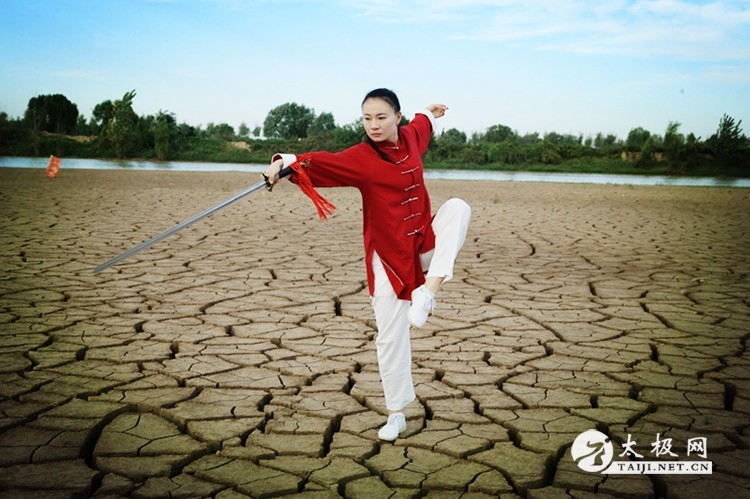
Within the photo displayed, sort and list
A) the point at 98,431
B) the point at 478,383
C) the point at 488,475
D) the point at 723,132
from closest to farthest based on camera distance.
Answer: the point at 488,475
the point at 98,431
the point at 478,383
the point at 723,132

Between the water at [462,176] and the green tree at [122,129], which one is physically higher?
the green tree at [122,129]

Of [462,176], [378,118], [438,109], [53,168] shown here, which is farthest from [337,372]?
[462,176]

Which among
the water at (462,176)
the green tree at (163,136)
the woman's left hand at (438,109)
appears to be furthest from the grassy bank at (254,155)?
the woman's left hand at (438,109)

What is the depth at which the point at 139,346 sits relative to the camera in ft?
12.1

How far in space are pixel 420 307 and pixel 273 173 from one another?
2.23 feet

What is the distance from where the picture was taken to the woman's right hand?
229 centimetres

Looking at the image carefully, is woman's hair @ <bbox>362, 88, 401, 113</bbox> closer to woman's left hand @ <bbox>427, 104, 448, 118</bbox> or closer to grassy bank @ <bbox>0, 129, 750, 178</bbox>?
woman's left hand @ <bbox>427, 104, 448, 118</bbox>

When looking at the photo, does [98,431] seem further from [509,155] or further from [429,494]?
[509,155]

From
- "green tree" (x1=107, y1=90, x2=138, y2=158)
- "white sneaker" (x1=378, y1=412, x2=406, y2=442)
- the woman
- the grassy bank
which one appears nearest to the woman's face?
the woman

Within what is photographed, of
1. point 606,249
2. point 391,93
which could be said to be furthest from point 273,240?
point 391,93

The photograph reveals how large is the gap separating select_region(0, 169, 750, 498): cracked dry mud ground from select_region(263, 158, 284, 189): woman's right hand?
0.99 m

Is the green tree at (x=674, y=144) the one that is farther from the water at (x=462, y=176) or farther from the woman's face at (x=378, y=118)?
the woman's face at (x=378, y=118)

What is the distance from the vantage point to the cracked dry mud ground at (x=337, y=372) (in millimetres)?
2318

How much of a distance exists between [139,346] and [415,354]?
59.6 inches
